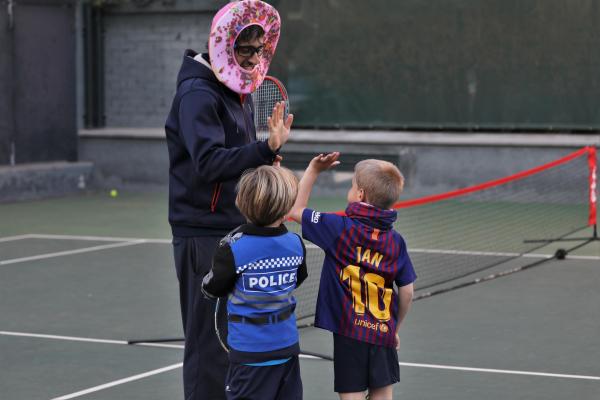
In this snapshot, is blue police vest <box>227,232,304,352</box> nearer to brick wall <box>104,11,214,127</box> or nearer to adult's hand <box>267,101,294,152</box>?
adult's hand <box>267,101,294,152</box>

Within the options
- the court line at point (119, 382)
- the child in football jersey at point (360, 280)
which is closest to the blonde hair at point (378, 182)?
the child in football jersey at point (360, 280)

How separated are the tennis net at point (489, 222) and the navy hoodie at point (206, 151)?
13.2 feet

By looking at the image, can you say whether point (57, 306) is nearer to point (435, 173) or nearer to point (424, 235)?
point (424, 235)

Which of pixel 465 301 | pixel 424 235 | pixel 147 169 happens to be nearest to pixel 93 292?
pixel 465 301

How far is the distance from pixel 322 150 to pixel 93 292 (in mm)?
9101

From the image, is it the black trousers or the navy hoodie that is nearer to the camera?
the navy hoodie

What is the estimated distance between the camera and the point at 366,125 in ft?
62.9

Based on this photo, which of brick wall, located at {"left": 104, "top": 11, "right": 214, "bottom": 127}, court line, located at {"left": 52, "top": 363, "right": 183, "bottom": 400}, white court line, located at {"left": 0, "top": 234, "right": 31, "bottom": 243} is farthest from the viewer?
brick wall, located at {"left": 104, "top": 11, "right": 214, "bottom": 127}

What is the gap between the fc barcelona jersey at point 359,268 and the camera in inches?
202

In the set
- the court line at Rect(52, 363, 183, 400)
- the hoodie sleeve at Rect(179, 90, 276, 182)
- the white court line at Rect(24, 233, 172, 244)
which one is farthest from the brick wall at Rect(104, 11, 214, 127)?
the hoodie sleeve at Rect(179, 90, 276, 182)

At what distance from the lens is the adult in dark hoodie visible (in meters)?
4.94

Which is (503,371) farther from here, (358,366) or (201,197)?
(201,197)

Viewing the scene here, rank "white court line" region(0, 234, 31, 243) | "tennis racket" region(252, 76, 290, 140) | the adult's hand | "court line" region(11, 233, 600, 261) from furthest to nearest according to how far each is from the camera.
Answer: "white court line" region(0, 234, 31, 243) → "court line" region(11, 233, 600, 261) → "tennis racket" region(252, 76, 290, 140) → the adult's hand

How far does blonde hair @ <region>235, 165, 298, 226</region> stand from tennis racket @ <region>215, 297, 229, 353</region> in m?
0.49
